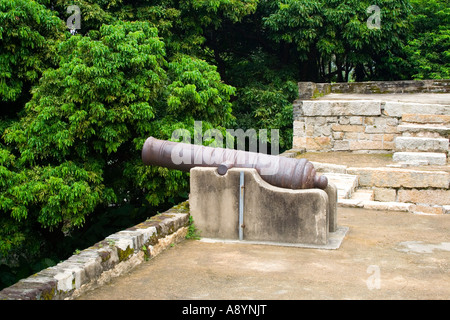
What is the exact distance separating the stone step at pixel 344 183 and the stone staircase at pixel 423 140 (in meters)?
1.14

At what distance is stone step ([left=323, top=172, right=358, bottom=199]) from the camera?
6703 millimetres

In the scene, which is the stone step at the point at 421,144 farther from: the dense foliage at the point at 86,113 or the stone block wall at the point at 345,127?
the dense foliage at the point at 86,113

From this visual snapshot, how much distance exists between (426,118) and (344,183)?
3.47 m

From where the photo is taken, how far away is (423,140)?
8828 millimetres

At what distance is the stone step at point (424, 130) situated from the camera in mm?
9000

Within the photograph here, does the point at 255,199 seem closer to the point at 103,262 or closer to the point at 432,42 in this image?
the point at 103,262

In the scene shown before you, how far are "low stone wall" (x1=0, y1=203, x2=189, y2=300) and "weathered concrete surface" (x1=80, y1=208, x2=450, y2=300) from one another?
0.25ft

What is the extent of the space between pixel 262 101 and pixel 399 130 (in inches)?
190

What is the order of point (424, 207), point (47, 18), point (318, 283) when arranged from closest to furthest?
point (318, 283)
point (424, 207)
point (47, 18)

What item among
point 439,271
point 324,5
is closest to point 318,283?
point 439,271

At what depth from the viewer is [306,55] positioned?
48.1 feet

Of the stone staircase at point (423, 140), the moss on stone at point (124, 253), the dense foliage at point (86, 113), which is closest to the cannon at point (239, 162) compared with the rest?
the moss on stone at point (124, 253)

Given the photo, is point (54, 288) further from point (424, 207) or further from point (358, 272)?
point (424, 207)

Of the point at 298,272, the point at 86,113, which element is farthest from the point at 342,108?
the point at 298,272
